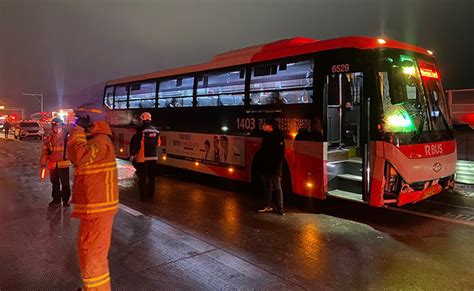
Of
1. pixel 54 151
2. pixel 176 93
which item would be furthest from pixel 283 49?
pixel 54 151

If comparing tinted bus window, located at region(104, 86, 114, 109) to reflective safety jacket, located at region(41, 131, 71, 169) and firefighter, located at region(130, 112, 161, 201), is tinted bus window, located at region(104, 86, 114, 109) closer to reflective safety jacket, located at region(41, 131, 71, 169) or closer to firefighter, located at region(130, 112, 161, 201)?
firefighter, located at region(130, 112, 161, 201)

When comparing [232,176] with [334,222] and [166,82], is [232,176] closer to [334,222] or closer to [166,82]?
[334,222]

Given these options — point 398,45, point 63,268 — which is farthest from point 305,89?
point 63,268

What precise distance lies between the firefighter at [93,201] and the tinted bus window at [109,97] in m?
12.1

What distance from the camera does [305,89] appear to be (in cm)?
773

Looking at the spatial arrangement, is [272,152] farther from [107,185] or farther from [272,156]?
[107,185]

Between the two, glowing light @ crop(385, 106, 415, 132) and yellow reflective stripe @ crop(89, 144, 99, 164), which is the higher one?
glowing light @ crop(385, 106, 415, 132)

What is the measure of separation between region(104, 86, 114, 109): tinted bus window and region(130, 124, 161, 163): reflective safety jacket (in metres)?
7.03

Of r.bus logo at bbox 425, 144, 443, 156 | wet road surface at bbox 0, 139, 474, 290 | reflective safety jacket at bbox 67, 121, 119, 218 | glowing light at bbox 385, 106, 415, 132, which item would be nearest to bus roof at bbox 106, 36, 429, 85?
glowing light at bbox 385, 106, 415, 132

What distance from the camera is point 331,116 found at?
28.1 feet

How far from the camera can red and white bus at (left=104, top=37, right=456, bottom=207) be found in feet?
21.9

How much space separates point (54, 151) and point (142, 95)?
5468 mm

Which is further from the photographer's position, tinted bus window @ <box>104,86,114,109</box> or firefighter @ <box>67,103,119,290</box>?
tinted bus window @ <box>104,86,114,109</box>

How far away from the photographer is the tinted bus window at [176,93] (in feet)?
35.7
